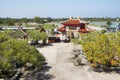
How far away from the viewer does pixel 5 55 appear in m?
16.1

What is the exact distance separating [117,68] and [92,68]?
263cm

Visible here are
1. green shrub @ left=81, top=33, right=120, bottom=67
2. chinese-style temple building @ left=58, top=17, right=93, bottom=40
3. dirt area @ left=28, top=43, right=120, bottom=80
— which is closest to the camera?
dirt area @ left=28, top=43, right=120, bottom=80

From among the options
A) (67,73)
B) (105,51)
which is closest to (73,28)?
(105,51)

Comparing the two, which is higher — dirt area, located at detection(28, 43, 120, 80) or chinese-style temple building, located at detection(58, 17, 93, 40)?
chinese-style temple building, located at detection(58, 17, 93, 40)

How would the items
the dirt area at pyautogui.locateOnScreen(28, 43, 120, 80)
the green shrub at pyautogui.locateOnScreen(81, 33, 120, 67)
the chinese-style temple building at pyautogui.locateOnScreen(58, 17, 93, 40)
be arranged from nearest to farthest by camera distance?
1. the dirt area at pyautogui.locateOnScreen(28, 43, 120, 80)
2. the green shrub at pyautogui.locateOnScreen(81, 33, 120, 67)
3. the chinese-style temple building at pyautogui.locateOnScreen(58, 17, 93, 40)

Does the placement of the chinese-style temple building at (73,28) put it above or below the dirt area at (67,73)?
above

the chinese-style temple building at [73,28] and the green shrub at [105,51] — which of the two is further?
the chinese-style temple building at [73,28]

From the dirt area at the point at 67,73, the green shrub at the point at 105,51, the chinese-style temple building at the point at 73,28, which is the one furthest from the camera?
the chinese-style temple building at the point at 73,28

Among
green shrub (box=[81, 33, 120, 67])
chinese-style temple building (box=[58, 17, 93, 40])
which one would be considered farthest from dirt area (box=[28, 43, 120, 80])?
chinese-style temple building (box=[58, 17, 93, 40])

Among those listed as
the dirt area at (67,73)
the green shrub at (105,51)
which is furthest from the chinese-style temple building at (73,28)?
the green shrub at (105,51)

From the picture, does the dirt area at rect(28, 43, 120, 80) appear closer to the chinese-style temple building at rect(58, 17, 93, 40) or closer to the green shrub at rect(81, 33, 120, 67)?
the green shrub at rect(81, 33, 120, 67)

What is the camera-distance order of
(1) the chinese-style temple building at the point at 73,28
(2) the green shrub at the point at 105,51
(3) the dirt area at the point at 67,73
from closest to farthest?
1. (3) the dirt area at the point at 67,73
2. (2) the green shrub at the point at 105,51
3. (1) the chinese-style temple building at the point at 73,28

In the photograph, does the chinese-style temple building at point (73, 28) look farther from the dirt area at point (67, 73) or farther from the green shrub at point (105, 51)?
the green shrub at point (105, 51)

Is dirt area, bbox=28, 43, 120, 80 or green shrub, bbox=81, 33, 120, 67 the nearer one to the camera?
dirt area, bbox=28, 43, 120, 80
